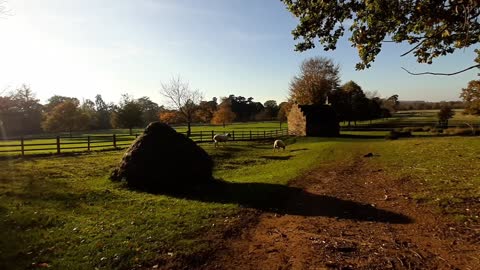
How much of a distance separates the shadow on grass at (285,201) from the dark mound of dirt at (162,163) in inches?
20.3

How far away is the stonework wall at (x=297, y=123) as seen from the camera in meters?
52.5

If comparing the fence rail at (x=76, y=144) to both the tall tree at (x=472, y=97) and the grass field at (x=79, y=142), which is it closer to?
the grass field at (x=79, y=142)

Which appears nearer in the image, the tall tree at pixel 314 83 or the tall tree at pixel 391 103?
the tall tree at pixel 314 83

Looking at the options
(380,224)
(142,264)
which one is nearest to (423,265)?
(380,224)

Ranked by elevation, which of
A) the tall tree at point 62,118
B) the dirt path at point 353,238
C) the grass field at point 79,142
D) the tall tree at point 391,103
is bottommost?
the dirt path at point 353,238

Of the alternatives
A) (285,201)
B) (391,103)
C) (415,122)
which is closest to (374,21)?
(285,201)

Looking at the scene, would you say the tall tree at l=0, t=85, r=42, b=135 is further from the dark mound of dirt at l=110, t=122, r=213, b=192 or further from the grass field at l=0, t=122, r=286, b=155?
the dark mound of dirt at l=110, t=122, r=213, b=192

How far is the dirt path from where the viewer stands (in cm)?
632

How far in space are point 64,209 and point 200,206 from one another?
406cm

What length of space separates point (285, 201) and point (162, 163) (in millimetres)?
4841

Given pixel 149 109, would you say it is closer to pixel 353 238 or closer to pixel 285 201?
pixel 285 201

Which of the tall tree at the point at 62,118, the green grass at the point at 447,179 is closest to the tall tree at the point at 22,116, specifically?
the tall tree at the point at 62,118

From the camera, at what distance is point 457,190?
1133 cm

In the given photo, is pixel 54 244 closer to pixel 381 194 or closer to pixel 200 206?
pixel 200 206
